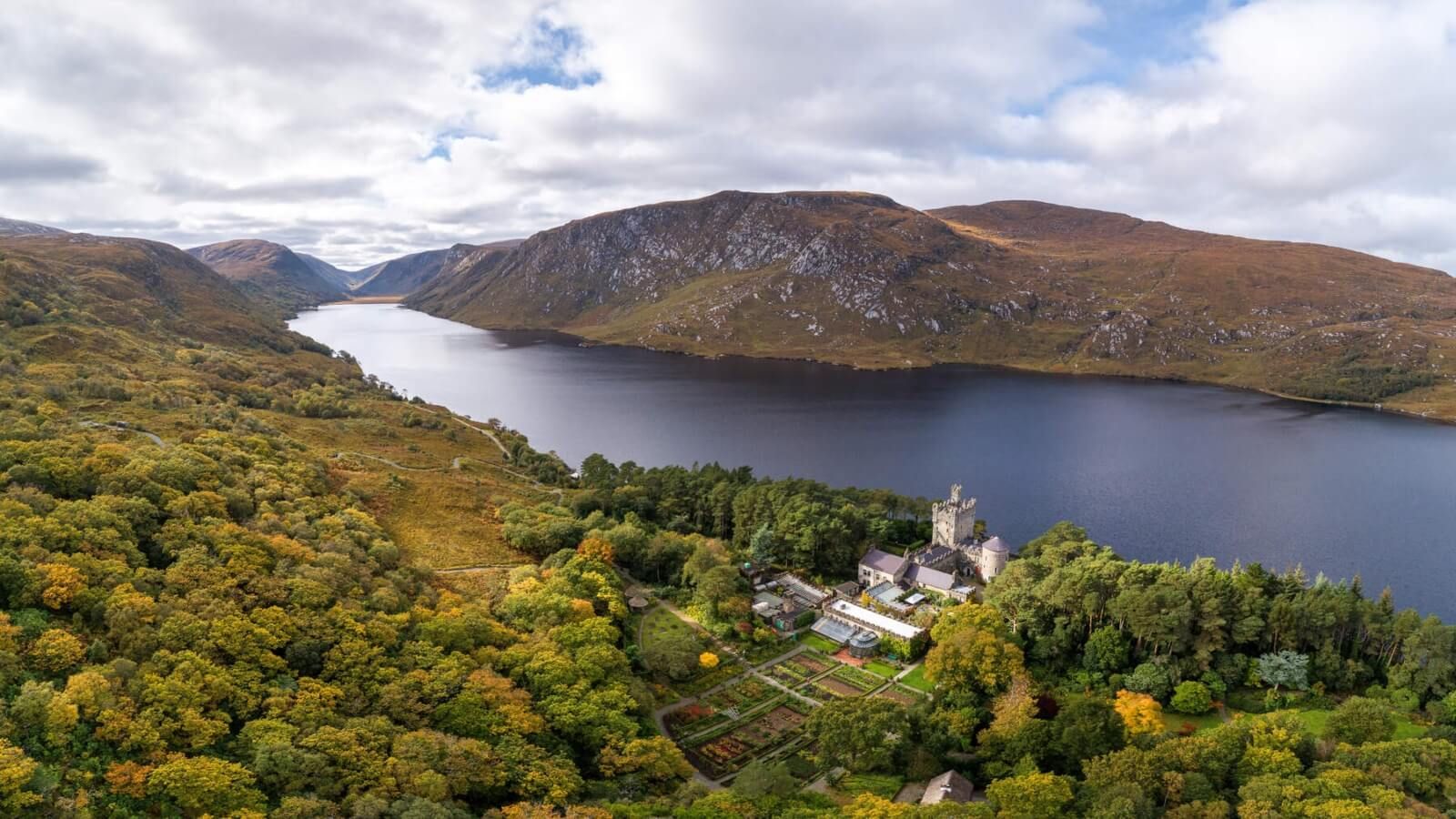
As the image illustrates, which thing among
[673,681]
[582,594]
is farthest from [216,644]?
[673,681]

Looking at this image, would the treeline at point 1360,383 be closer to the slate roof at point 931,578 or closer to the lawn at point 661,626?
the slate roof at point 931,578

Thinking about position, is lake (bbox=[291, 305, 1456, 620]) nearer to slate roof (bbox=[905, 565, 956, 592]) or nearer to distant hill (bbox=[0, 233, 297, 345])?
slate roof (bbox=[905, 565, 956, 592])

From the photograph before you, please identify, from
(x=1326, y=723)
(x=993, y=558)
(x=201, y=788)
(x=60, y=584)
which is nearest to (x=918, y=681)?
(x=993, y=558)

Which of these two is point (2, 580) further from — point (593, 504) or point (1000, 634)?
point (1000, 634)

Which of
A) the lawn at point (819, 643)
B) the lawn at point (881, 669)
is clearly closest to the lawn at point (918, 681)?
the lawn at point (881, 669)

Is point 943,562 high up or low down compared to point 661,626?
up

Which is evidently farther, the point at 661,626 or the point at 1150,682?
the point at 661,626

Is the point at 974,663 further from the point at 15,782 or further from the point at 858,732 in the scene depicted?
the point at 15,782
